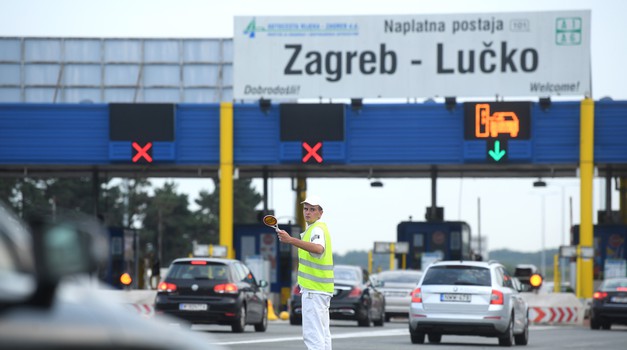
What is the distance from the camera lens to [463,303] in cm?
2356

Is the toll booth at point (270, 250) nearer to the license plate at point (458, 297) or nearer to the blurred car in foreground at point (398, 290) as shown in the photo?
the blurred car in foreground at point (398, 290)

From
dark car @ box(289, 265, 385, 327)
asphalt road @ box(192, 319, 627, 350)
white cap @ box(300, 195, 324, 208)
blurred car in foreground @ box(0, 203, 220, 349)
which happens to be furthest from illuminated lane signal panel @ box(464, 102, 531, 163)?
blurred car in foreground @ box(0, 203, 220, 349)

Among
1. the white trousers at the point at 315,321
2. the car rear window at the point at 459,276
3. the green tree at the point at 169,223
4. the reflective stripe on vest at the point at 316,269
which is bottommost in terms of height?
the green tree at the point at 169,223

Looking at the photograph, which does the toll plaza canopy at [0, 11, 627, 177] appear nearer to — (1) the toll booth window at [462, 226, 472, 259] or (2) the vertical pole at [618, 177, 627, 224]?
(1) the toll booth window at [462, 226, 472, 259]

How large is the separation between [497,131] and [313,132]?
4.71 metres

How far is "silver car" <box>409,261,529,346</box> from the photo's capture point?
23531 mm

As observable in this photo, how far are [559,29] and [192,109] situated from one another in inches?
386

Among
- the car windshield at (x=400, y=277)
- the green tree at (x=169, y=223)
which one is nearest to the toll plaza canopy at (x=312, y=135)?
the car windshield at (x=400, y=277)

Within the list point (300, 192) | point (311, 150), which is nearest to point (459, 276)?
point (311, 150)

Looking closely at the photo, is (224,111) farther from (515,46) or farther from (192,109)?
(515,46)

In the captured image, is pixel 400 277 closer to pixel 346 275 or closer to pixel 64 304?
pixel 346 275

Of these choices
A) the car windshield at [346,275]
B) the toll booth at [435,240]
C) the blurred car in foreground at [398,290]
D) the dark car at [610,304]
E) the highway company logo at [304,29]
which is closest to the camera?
the dark car at [610,304]

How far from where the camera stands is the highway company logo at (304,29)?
128ft

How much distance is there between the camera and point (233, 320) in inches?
1067
